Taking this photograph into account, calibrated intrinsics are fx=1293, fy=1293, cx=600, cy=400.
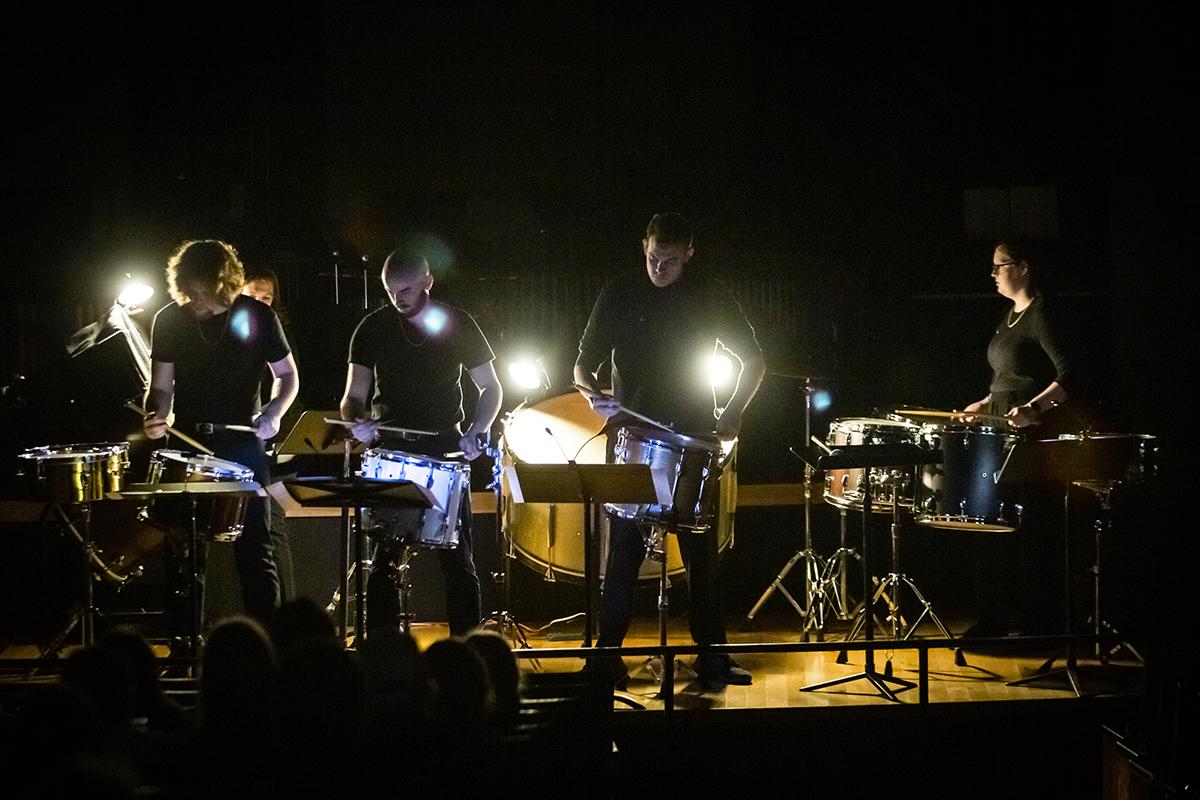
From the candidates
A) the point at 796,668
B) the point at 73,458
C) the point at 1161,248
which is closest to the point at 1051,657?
the point at 796,668

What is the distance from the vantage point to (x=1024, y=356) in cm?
666

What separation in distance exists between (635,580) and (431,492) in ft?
3.61

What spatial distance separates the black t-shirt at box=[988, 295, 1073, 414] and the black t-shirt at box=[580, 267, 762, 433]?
1505 mm

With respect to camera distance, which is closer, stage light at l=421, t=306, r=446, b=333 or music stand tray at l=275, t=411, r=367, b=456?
music stand tray at l=275, t=411, r=367, b=456

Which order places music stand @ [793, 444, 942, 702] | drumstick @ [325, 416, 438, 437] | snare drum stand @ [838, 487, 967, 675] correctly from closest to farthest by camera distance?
drumstick @ [325, 416, 438, 437], music stand @ [793, 444, 942, 702], snare drum stand @ [838, 487, 967, 675]

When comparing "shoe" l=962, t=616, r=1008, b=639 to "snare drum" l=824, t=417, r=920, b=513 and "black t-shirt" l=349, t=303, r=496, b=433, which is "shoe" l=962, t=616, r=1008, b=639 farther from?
"black t-shirt" l=349, t=303, r=496, b=433

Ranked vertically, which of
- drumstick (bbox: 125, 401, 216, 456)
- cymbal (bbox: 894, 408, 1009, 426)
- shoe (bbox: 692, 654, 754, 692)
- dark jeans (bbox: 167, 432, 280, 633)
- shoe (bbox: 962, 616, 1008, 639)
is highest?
cymbal (bbox: 894, 408, 1009, 426)

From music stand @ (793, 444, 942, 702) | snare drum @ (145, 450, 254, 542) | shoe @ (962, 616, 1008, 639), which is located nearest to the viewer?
snare drum @ (145, 450, 254, 542)

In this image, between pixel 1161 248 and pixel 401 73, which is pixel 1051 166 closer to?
pixel 1161 248

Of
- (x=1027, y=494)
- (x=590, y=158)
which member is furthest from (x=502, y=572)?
(x=590, y=158)

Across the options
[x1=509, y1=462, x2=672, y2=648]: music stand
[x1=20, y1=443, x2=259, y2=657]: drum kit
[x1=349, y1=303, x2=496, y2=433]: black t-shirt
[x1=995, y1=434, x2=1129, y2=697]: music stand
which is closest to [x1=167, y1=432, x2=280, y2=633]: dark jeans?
[x1=20, y1=443, x2=259, y2=657]: drum kit

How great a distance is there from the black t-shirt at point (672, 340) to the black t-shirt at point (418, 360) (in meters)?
0.66

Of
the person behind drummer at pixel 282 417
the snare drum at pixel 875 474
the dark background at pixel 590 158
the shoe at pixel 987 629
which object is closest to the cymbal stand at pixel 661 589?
the snare drum at pixel 875 474

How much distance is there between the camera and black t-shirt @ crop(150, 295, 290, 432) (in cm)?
613
